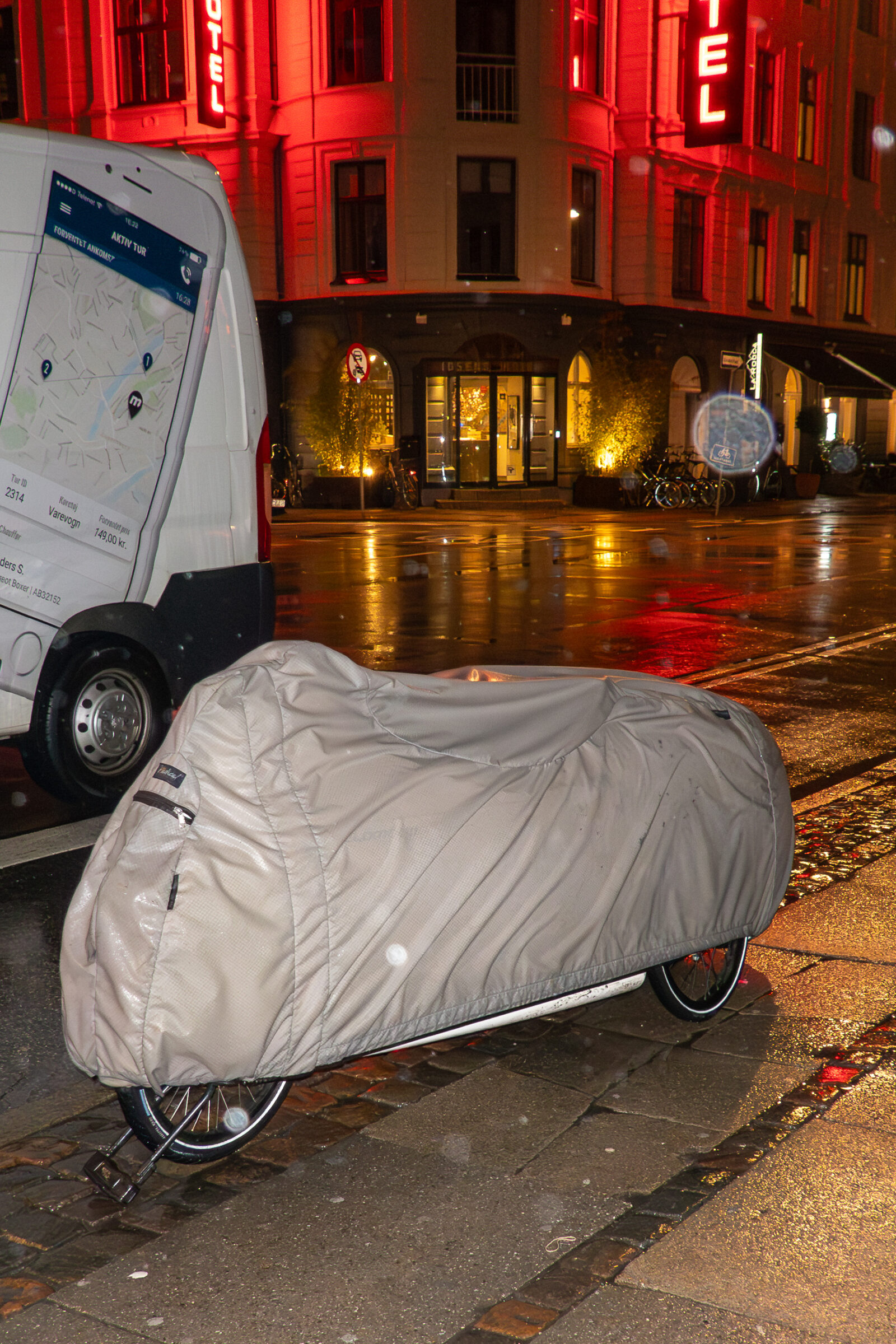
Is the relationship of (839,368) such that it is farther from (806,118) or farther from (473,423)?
(473,423)

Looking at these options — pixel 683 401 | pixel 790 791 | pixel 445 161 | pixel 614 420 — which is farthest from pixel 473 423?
pixel 790 791

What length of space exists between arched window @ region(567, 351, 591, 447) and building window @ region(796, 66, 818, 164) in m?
12.1

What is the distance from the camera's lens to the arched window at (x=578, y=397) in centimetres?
3400

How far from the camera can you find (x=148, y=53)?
3247 centimetres

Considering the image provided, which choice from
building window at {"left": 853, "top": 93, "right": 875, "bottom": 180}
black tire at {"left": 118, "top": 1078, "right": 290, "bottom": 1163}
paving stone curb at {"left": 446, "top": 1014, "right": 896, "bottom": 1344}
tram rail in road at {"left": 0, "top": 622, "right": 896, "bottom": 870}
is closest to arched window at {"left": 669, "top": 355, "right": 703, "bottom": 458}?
building window at {"left": 853, "top": 93, "right": 875, "bottom": 180}

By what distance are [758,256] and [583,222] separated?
8.49 meters

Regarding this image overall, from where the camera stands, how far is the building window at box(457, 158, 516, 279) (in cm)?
3209

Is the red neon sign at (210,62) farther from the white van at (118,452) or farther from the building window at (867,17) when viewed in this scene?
the white van at (118,452)

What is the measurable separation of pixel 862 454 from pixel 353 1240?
43921 mm

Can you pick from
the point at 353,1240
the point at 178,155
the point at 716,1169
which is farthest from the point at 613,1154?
the point at 178,155

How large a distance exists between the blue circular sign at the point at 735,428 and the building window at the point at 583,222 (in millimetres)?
6092

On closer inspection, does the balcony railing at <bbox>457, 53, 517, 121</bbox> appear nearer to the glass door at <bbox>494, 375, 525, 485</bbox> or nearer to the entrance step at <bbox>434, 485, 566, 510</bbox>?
the glass door at <bbox>494, 375, 525, 485</bbox>

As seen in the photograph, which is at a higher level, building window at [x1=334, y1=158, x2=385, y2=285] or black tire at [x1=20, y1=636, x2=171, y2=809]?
building window at [x1=334, y1=158, x2=385, y2=285]

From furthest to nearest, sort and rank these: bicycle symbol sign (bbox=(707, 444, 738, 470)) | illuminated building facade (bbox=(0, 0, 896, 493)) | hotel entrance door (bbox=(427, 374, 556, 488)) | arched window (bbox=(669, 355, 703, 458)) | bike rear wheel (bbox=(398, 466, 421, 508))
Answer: arched window (bbox=(669, 355, 703, 458)), bicycle symbol sign (bbox=(707, 444, 738, 470)), hotel entrance door (bbox=(427, 374, 556, 488)), bike rear wheel (bbox=(398, 466, 421, 508)), illuminated building facade (bbox=(0, 0, 896, 493))
